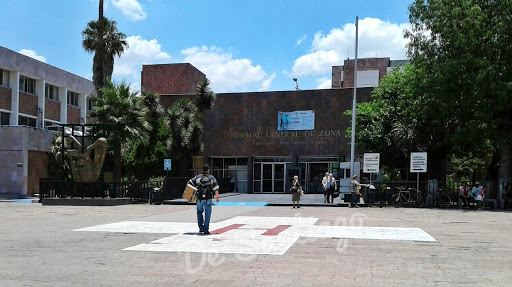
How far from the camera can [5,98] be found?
3744 cm

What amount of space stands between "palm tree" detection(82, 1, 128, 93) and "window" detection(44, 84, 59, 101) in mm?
8590

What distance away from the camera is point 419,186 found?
2683 centimetres

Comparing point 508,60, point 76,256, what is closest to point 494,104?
point 508,60

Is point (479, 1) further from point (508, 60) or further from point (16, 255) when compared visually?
point (16, 255)

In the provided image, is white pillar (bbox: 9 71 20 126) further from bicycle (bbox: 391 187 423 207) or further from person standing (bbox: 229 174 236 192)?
bicycle (bbox: 391 187 423 207)

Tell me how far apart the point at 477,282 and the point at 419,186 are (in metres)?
20.4

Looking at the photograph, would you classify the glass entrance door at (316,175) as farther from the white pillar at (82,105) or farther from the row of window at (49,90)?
the white pillar at (82,105)

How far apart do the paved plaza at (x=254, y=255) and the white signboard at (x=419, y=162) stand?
383 inches

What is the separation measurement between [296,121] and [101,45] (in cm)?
1553

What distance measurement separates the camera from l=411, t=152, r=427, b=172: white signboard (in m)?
25.0

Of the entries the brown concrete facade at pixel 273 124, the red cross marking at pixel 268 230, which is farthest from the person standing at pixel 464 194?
the red cross marking at pixel 268 230

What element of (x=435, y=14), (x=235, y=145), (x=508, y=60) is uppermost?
(x=435, y=14)

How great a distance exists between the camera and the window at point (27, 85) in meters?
39.5

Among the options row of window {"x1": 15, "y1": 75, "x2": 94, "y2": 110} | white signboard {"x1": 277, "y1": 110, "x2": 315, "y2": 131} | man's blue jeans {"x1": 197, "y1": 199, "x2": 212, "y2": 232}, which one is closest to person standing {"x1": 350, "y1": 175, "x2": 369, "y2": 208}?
man's blue jeans {"x1": 197, "y1": 199, "x2": 212, "y2": 232}
